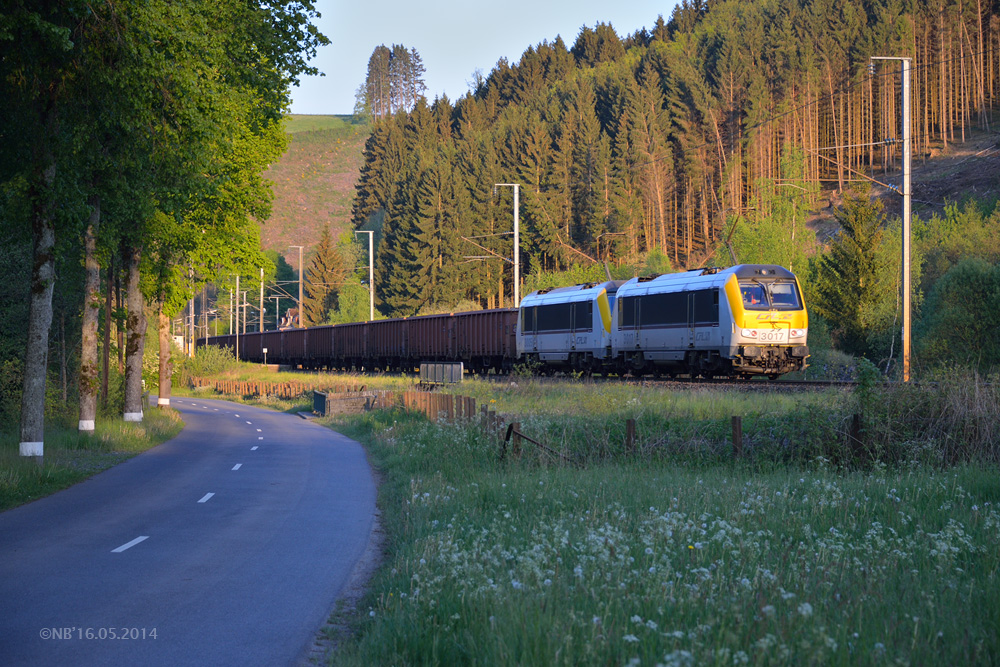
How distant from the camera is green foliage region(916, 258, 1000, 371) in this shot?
35469mm

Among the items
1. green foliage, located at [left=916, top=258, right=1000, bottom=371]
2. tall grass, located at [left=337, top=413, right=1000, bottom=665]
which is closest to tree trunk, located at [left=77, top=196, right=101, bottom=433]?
tall grass, located at [left=337, top=413, right=1000, bottom=665]

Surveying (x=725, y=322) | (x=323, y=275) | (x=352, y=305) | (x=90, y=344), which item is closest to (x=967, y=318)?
(x=725, y=322)

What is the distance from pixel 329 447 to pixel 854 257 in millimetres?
35402

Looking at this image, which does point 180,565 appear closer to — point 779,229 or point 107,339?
point 107,339

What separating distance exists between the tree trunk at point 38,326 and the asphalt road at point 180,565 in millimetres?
1516

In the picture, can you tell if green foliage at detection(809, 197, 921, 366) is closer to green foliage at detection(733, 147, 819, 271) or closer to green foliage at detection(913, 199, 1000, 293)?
green foliage at detection(913, 199, 1000, 293)

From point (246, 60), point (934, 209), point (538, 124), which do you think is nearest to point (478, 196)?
point (538, 124)

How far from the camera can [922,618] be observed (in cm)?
611

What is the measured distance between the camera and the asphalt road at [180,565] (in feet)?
23.1

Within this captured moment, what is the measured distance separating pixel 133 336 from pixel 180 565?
21.7 meters

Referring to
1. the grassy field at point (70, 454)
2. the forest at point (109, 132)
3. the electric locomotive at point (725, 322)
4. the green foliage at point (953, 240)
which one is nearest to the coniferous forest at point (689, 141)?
the green foliage at point (953, 240)

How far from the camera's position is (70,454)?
21.2m

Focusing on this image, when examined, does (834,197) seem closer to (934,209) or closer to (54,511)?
(934,209)

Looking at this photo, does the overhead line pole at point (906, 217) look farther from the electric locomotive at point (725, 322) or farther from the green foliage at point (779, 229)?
the green foliage at point (779, 229)
